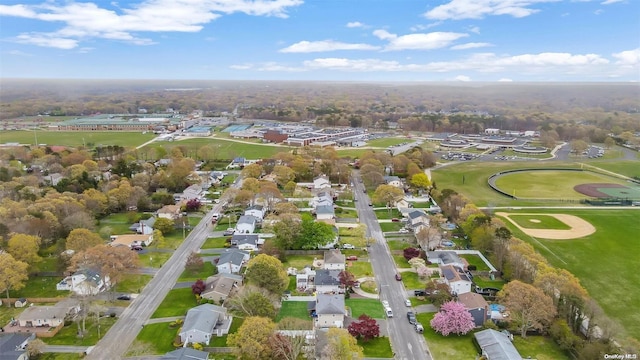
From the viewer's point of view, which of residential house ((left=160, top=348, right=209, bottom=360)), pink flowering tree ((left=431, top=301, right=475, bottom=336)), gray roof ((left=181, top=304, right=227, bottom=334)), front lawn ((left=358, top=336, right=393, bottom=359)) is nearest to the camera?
residential house ((left=160, top=348, right=209, bottom=360))

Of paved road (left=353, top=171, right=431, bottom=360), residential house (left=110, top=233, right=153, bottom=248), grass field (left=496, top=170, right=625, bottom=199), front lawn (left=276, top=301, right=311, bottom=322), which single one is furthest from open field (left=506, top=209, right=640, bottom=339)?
residential house (left=110, top=233, right=153, bottom=248)

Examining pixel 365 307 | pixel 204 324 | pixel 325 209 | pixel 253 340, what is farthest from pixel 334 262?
pixel 253 340

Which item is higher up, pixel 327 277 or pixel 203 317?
pixel 327 277

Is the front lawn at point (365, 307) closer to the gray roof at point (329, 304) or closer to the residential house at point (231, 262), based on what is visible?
the gray roof at point (329, 304)

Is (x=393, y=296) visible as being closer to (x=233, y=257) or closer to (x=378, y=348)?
(x=378, y=348)

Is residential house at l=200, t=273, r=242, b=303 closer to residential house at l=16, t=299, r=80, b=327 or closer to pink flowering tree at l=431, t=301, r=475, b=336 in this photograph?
residential house at l=16, t=299, r=80, b=327

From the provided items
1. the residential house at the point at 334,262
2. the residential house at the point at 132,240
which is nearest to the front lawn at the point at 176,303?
the residential house at the point at 132,240
